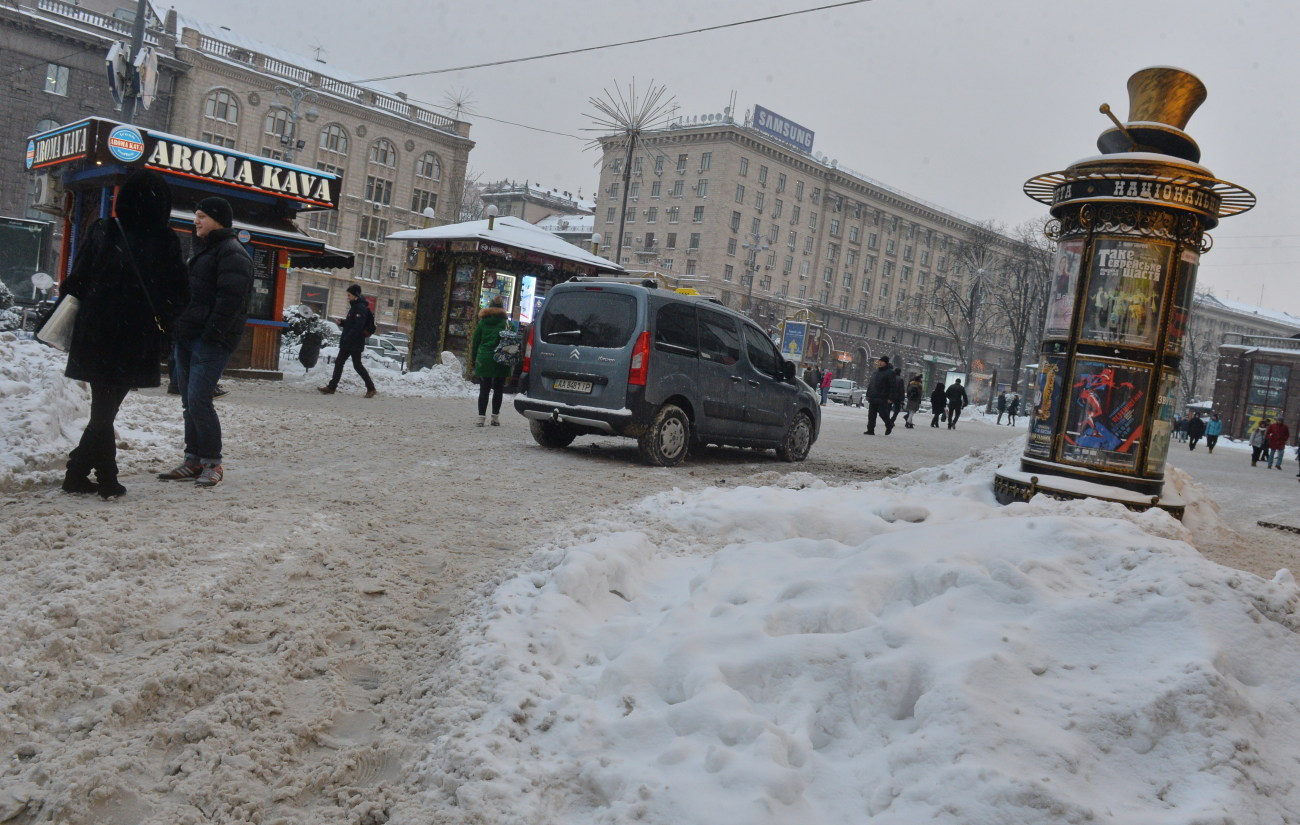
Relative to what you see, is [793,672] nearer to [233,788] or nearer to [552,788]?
[552,788]

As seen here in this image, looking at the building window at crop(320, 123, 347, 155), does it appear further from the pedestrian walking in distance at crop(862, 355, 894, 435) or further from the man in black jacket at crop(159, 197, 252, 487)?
the man in black jacket at crop(159, 197, 252, 487)

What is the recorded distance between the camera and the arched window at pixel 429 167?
65.7 m

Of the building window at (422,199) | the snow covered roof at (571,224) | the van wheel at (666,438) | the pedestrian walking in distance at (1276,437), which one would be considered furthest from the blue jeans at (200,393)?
the snow covered roof at (571,224)

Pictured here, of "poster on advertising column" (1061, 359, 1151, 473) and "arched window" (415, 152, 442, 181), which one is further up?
"arched window" (415, 152, 442, 181)

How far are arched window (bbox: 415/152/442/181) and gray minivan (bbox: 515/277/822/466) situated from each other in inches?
2325

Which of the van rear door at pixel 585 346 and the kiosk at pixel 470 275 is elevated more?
the kiosk at pixel 470 275

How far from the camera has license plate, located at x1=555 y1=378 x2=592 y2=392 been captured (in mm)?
10180

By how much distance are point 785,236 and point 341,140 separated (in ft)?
135

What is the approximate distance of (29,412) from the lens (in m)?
6.76

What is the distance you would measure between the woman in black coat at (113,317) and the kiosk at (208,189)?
343 inches

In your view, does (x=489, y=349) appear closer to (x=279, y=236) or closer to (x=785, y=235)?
(x=279, y=236)

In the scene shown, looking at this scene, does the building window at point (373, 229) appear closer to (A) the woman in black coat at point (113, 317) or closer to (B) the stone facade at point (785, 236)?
(B) the stone facade at point (785, 236)

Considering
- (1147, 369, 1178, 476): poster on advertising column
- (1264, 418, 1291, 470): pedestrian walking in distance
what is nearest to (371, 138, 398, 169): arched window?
(1264, 418, 1291, 470): pedestrian walking in distance

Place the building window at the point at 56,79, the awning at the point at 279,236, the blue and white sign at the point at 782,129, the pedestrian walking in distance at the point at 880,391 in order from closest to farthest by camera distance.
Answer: the awning at the point at 279,236
the pedestrian walking in distance at the point at 880,391
the building window at the point at 56,79
the blue and white sign at the point at 782,129
